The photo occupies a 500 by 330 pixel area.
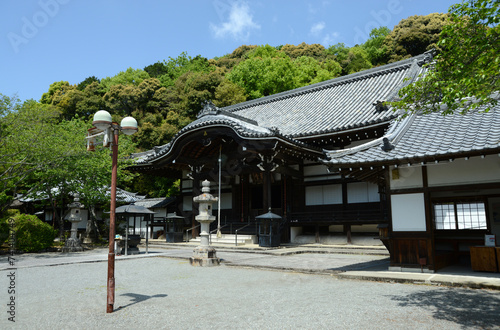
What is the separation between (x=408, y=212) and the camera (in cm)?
868

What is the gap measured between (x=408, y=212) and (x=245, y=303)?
16.3 ft

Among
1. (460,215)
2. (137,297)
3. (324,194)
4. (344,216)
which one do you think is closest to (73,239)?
(137,297)

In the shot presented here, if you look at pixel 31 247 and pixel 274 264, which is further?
pixel 31 247

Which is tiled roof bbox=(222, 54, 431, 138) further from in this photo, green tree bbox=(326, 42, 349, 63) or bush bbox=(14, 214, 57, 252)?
green tree bbox=(326, 42, 349, 63)

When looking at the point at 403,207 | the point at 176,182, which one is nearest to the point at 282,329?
the point at 403,207

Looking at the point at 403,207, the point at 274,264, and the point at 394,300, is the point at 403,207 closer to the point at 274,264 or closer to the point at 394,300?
the point at 394,300

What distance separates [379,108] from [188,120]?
62.2 feet

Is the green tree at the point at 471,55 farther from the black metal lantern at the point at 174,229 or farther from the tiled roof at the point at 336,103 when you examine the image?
the black metal lantern at the point at 174,229

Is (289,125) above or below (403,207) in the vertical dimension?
above

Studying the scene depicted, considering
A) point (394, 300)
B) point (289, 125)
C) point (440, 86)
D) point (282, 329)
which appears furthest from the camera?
point (289, 125)

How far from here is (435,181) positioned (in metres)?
8.42

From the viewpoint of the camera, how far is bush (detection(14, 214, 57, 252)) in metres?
15.9

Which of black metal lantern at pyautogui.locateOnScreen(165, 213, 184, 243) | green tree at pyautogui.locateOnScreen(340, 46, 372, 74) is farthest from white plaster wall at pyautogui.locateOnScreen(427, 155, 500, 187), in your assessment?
green tree at pyautogui.locateOnScreen(340, 46, 372, 74)

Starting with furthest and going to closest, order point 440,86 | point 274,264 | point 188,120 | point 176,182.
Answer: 1. point 188,120
2. point 176,182
3. point 274,264
4. point 440,86
